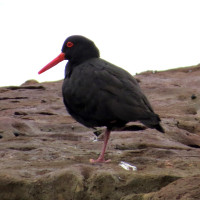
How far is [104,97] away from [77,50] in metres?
1.07

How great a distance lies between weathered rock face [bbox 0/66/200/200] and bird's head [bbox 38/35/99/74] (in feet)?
3.60

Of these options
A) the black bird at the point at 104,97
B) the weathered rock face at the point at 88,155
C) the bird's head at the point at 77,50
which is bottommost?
the weathered rock face at the point at 88,155

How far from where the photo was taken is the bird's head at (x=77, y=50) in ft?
24.9

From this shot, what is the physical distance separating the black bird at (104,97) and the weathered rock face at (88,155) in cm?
48

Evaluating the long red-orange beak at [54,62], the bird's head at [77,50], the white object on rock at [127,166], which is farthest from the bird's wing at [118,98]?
the long red-orange beak at [54,62]

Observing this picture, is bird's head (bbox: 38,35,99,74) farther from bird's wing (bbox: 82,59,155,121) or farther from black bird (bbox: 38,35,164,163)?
bird's wing (bbox: 82,59,155,121)

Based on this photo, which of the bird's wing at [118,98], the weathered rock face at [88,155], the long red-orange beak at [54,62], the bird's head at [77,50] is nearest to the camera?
the weathered rock face at [88,155]

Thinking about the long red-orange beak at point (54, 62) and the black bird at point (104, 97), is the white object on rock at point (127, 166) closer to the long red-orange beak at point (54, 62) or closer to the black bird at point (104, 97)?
the black bird at point (104, 97)

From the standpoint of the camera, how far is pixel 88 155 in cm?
741

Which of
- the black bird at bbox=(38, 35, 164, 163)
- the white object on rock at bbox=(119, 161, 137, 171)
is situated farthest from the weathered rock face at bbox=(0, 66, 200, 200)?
the black bird at bbox=(38, 35, 164, 163)

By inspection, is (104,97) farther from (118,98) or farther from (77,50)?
(77,50)

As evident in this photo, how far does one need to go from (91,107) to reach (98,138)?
1.54 m

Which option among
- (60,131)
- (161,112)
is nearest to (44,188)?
(60,131)

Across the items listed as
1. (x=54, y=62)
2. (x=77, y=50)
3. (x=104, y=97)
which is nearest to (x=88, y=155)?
(x=104, y=97)
